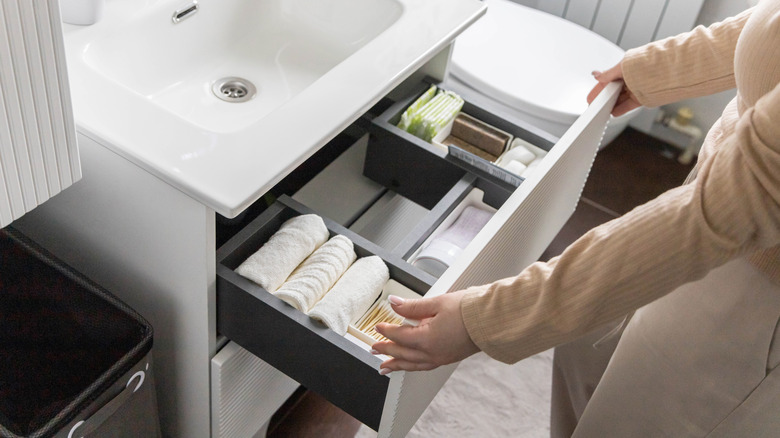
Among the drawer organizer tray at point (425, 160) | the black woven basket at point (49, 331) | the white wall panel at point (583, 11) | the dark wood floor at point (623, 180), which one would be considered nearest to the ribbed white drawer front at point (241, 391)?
the black woven basket at point (49, 331)

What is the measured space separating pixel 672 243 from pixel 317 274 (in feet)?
1.52

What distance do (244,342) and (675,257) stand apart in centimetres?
59

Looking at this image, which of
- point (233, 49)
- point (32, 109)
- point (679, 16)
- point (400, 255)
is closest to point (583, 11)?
point (679, 16)

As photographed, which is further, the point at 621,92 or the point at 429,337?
the point at 621,92

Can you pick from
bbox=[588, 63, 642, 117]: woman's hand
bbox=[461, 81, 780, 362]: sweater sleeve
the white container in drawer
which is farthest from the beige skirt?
bbox=[588, 63, 642, 117]: woman's hand

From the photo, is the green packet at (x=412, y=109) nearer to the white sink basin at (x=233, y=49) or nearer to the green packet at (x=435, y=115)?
the green packet at (x=435, y=115)

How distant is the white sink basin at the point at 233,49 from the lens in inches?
41.7

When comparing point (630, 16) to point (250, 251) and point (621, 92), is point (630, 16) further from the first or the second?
point (250, 251)

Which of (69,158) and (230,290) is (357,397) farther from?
(69,158)

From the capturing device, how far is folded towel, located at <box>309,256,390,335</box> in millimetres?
936

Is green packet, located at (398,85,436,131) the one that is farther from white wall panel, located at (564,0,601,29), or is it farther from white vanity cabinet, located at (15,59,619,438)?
white wall panel, located at (564,0,601,29)

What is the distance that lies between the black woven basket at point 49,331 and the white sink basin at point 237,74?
0.87 feet

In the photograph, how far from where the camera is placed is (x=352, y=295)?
96cm

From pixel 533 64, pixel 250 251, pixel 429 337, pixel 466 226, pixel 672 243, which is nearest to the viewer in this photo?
pixel 672 243
